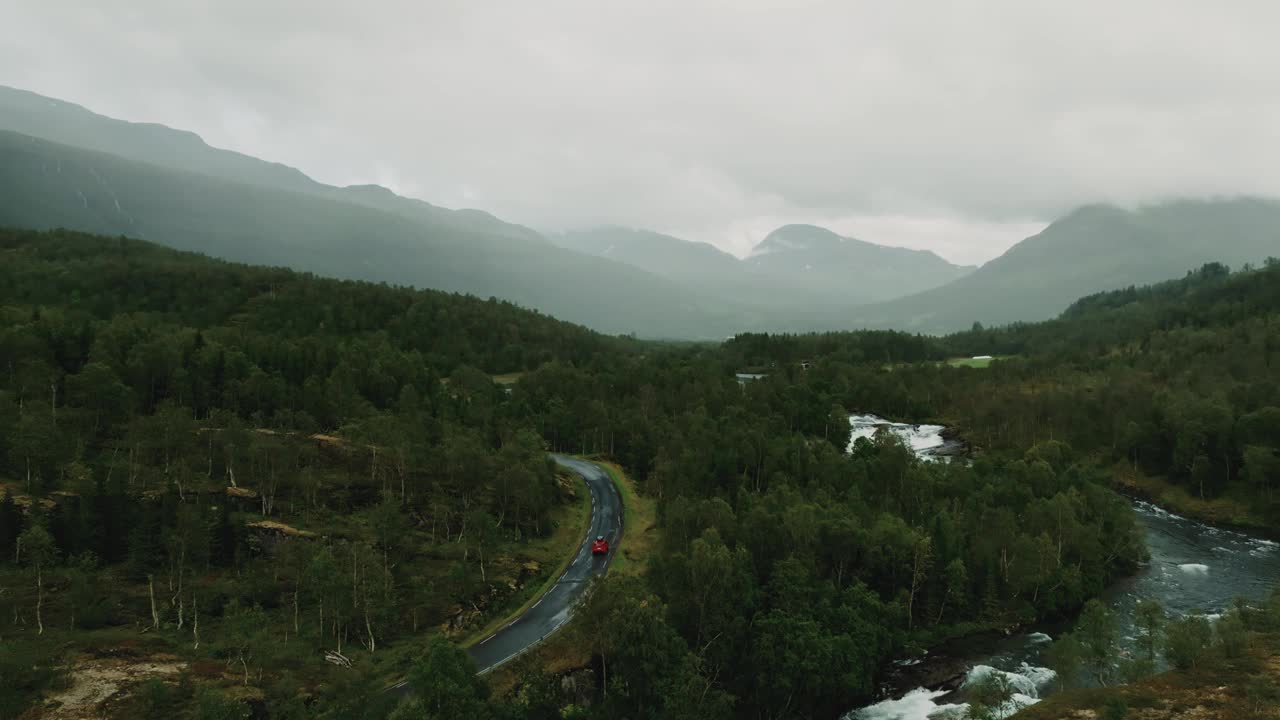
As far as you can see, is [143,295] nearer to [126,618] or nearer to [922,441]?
[126,618]

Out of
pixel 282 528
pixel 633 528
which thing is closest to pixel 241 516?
pixel 282 528

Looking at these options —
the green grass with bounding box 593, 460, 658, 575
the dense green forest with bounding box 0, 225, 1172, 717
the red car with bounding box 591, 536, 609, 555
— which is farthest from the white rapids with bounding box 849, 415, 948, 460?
the red car with bounding box 591, 536, 609, 555

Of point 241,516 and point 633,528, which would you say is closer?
point 241,516

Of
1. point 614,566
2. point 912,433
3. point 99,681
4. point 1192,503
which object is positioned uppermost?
point 912,433

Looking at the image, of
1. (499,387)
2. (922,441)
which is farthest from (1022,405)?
(499,387)

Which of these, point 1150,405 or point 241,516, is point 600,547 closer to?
point 241,516
